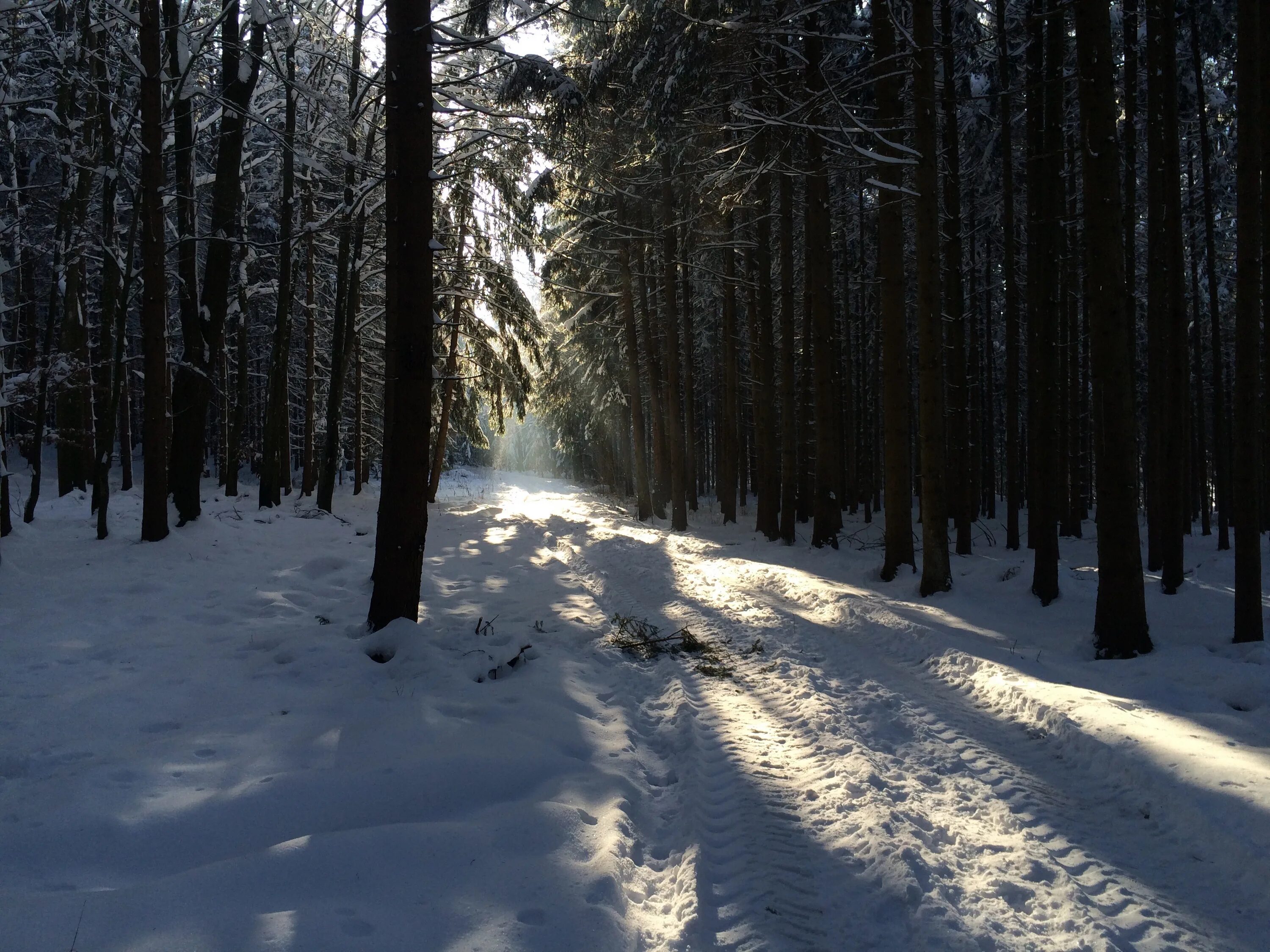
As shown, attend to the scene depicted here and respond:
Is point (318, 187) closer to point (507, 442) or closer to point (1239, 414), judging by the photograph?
point (1239, 414)

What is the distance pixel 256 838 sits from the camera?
11.4ft

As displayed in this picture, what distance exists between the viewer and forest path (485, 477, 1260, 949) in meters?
3.10

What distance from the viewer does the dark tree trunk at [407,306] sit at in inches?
257

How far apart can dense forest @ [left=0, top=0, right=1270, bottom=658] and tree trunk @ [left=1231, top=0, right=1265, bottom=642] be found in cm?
4

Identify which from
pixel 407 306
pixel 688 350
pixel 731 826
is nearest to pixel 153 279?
pixel 407 306

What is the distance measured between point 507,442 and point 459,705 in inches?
5435

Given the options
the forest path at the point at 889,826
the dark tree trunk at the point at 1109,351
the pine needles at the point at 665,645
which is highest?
the dark tree trunk at the point at 1109,351

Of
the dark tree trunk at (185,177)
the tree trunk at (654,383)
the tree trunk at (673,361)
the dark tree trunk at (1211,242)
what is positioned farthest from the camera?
the tree trunk at (654,383)

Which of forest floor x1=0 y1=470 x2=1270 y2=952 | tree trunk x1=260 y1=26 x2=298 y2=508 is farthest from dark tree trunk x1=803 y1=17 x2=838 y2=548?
tree trunk x1=260 y1=26 x2=298 y2=508

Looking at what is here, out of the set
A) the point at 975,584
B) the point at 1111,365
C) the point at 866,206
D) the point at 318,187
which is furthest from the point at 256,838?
the point at 866,206

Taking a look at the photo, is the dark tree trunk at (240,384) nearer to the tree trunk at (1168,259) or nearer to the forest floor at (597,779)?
the forest floor at (597,779)

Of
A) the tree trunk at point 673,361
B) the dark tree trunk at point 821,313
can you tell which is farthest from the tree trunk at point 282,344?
the dark tree trunk at point 821,313

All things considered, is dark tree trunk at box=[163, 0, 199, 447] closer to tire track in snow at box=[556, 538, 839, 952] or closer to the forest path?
tire track in snow at box=[556, 538, 839, 952]

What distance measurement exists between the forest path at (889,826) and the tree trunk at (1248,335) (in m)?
3.77
